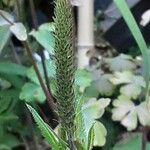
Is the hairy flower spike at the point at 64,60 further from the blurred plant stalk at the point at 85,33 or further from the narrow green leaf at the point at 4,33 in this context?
the blurred plant stalk at the point at 85,33

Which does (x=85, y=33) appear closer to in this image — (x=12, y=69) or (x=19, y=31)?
(x=12, y=69)

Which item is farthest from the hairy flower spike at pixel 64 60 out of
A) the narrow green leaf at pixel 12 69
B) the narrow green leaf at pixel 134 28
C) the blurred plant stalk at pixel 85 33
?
the blurred plant stalk at pixel 85 33

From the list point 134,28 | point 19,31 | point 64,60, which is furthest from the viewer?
point 19,31

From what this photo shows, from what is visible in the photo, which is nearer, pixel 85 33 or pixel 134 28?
pixel 134 28

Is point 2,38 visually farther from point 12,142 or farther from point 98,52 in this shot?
point 98,52

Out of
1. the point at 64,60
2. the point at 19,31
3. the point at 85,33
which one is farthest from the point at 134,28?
the point at 85,33

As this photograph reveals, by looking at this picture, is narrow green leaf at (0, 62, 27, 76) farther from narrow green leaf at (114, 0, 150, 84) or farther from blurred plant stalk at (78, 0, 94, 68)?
narrow green leaf at (114, 0, 150, 84)

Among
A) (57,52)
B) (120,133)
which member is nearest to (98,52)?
(120,133)

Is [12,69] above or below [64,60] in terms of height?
below
